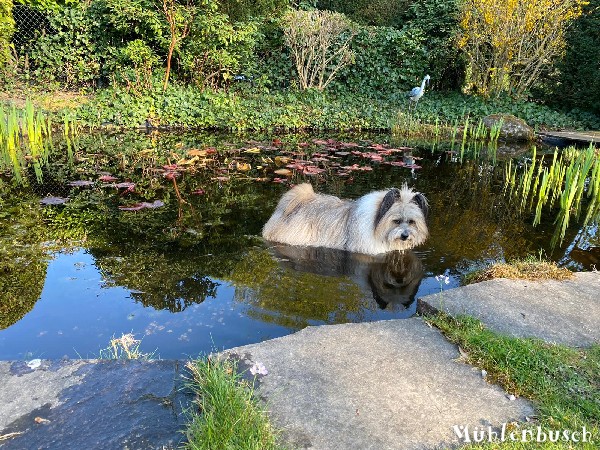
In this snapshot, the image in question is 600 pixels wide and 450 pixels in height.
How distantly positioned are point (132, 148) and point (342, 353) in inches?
346

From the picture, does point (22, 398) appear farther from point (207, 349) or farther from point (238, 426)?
point (207, 349)

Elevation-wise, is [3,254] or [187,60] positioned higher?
[187,60]

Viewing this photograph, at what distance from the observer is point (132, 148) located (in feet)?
34.4

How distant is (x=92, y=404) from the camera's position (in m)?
2.40

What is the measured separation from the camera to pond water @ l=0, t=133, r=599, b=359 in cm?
397

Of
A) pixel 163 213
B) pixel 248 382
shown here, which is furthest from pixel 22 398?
pixel 163 213

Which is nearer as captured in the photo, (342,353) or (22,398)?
(22,398)

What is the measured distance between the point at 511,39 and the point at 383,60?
14.2ft

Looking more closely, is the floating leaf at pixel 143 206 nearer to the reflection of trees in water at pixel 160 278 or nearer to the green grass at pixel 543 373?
the reflection of trees in water at pixel 160 278

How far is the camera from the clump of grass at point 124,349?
3.35m

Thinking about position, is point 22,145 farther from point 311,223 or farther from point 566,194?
point 566,194

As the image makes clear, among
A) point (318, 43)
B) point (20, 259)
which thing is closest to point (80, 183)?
point (20, 259)

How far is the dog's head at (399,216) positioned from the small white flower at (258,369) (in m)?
2.89

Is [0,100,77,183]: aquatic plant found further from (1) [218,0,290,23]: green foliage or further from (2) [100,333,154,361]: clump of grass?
(1) [218,0,290,23]: green foliage
